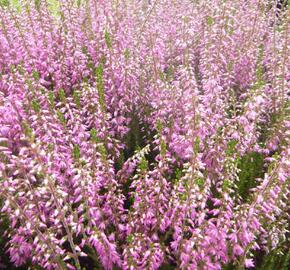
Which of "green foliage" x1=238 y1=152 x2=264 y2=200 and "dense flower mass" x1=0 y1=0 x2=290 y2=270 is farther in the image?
"green foliage" x1=238 y1=152 x2=264 y2=200

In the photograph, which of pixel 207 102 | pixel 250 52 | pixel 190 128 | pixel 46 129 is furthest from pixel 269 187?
pixel 250 52

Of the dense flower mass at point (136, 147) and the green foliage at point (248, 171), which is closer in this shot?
the dense flower mass at point (136, 147)

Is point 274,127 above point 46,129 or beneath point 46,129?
beneath

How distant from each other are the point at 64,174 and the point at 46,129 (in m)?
0.51

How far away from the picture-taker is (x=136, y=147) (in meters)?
5.02

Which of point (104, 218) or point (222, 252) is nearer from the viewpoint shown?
point (222, 252)

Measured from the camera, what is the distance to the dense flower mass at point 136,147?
3.43 meters

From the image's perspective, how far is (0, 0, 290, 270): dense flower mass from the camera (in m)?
3.43

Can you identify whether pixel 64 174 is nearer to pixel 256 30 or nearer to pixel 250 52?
pixel 250 52

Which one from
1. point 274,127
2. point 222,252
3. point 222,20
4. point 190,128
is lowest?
point 222,252

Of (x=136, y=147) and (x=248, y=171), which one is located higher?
(x=136, y=147)

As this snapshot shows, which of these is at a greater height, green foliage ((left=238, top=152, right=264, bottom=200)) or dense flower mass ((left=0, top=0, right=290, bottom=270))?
dense flower mass ((left=0, top=0, right=290, bottom=270))

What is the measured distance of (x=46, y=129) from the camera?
3.90m

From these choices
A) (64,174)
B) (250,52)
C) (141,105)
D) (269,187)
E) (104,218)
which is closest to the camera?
(269,187)
